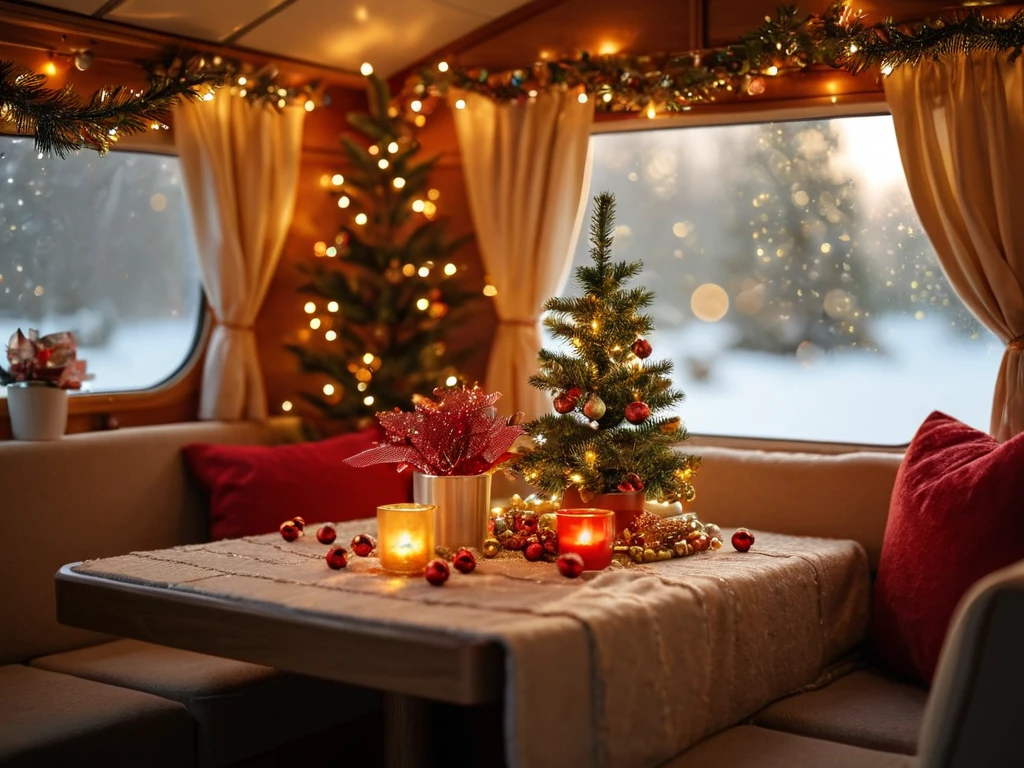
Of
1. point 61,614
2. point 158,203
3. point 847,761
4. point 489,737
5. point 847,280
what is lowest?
point 489,737

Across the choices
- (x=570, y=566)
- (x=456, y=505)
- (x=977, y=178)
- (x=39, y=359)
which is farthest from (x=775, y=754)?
(x=39, y=359)

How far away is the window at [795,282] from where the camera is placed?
3910mm

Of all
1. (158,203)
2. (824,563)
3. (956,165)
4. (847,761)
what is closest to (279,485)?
(158,203)

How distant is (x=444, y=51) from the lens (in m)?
4.64

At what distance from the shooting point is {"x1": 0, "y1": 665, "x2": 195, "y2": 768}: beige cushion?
257 centimetres

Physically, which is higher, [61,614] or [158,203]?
[158,203]

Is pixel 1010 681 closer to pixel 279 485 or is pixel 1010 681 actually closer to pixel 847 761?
pixel 847 761

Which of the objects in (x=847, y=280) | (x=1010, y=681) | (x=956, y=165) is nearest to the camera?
(x=1010, y=681)

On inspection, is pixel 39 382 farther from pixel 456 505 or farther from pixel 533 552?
pixel 533 552

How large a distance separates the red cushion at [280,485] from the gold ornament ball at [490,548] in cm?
117

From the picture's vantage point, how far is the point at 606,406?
2.79 meters

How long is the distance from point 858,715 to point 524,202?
241 cm

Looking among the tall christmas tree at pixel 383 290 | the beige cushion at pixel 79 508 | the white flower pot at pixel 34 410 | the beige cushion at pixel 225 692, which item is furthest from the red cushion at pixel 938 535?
the white flower pot at pixel 34 410

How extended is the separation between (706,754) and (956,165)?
6.88 ft
